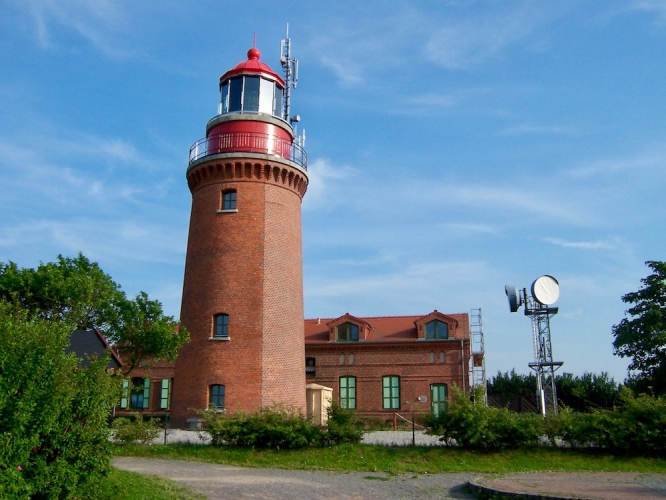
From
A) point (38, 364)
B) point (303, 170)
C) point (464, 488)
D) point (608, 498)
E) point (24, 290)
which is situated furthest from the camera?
point (303, 170)

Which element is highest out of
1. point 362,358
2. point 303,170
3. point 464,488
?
point 303,170

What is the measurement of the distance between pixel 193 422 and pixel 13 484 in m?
15.0

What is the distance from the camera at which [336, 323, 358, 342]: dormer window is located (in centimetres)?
3472

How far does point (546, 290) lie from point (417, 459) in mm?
15547

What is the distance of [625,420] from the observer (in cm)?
A: 1653

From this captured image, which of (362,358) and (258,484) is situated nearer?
(258,484)

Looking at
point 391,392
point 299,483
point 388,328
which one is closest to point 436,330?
point 388,328

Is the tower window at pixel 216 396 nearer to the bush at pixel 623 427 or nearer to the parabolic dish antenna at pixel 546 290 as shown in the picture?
the bush at pixel 623 427

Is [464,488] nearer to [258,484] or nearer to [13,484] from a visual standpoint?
[258,484]

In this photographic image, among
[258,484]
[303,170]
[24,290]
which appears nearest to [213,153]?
[303,170]

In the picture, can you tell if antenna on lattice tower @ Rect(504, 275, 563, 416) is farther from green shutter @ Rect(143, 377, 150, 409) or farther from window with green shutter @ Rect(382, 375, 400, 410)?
green shutter @ Rect(143, 377, 150, 409)

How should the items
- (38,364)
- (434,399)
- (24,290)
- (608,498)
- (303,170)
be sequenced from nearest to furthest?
(38,364)
(608,498)
(24,290)
(303,170)
(434,399)

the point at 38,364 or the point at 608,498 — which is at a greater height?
the point at 38,364

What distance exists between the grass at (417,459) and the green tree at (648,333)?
53.2ft
